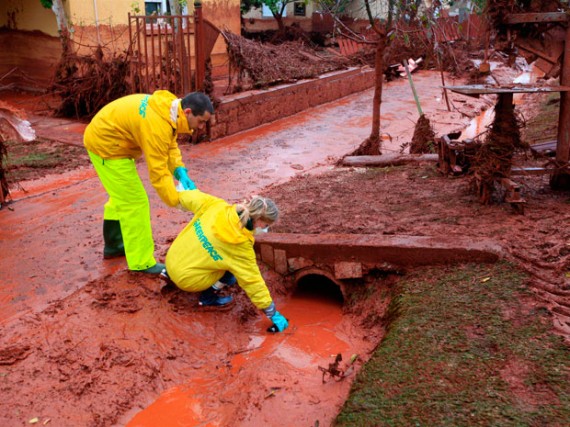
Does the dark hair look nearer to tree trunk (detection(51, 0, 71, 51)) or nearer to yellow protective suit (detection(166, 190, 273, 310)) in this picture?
yellow protective suit (detection(166, 190, 273, 310))

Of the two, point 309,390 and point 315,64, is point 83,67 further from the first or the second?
point 309,390

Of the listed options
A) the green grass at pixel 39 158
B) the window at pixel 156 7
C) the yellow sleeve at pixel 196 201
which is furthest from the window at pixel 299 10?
the yellow sleeve at pixel 196 201

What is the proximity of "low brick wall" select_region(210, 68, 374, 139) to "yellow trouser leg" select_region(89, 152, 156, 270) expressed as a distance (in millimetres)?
5878

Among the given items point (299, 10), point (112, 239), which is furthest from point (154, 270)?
point (299, 10)

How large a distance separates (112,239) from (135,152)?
0.88 meters

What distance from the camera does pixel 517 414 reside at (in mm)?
3086

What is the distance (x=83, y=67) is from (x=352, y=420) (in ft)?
33.6

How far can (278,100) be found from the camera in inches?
509

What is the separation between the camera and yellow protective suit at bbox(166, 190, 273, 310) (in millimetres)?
4551

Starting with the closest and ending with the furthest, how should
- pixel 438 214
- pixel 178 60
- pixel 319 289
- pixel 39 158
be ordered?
pixel 319 289, pixel 438 214, pixel 39 158, pixel 178 60

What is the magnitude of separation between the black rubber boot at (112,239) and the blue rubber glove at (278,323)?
1.66m

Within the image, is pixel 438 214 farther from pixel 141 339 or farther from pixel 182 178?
pixel 141 339

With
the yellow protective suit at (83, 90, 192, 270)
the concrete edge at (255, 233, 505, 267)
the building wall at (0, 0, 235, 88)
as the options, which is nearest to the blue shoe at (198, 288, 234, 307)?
the yellow protective suit at (83, 90, 192, 270)

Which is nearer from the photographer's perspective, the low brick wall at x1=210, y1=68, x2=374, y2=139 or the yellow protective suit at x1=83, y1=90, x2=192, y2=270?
the yellow protective suit at x1=83, y1=90, x2=192, y2=270
